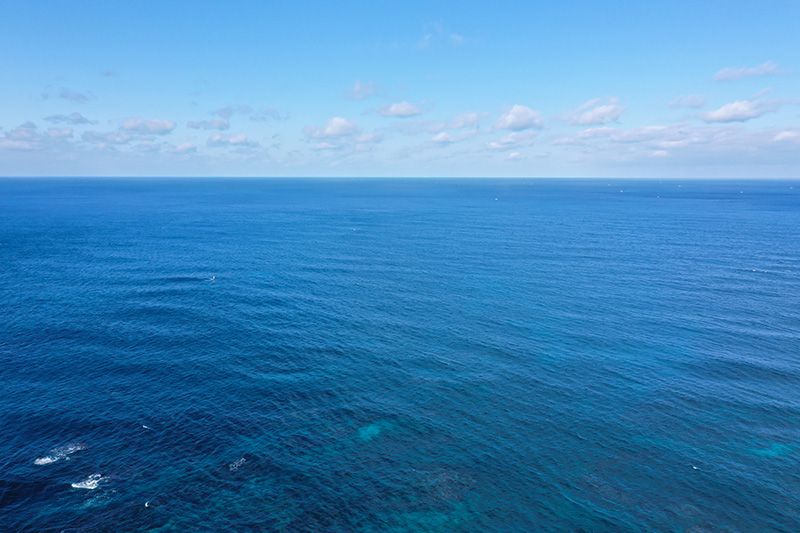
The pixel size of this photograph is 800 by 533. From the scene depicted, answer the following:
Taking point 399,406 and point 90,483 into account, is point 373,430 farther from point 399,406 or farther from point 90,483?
point 90,483

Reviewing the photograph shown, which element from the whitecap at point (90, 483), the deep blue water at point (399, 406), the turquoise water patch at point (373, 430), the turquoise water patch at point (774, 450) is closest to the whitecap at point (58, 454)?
the deep blue water at point (399, 406)

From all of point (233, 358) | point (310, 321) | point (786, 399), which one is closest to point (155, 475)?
point (233, 358)

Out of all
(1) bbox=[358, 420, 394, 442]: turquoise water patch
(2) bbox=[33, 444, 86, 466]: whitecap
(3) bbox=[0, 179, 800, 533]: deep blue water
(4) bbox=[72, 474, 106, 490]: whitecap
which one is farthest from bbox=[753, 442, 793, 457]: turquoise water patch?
(2) bbox=[33, 444, 86, 466]: whitecap

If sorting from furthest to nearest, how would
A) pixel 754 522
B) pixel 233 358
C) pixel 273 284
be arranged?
pixel 273 284, pixel 233 358, pixel 754 522

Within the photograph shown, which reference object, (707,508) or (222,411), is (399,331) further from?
(707,508)

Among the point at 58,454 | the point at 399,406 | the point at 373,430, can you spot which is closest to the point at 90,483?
the point at 58,454

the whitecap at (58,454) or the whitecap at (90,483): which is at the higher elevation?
the whitecap at (58,454)

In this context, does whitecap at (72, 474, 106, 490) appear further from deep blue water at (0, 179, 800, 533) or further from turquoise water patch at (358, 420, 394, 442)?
turquoise water patch at (358, 420, 394, 442)

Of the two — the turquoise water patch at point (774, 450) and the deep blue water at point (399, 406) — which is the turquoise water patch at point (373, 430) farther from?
the turquoise water patch at point (774, 450)
